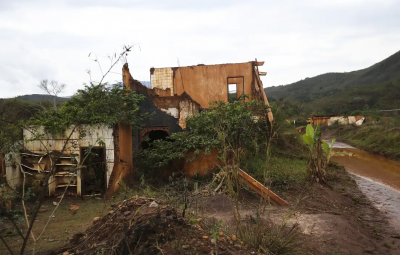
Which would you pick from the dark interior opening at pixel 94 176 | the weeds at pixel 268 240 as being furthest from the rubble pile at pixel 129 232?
the dark interior opening at pixel 94 176

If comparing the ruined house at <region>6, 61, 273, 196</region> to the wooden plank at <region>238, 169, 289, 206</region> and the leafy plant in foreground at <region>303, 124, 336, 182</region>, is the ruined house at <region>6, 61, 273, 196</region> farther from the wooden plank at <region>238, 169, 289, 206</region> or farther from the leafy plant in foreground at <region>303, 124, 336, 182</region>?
the leafy plant in foreground at <region>303, 124, 336, 182</region>

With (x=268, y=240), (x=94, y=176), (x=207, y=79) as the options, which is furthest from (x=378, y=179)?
(x=94, y=176)

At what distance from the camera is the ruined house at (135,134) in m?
8.59

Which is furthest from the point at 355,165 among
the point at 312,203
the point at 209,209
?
the point at 209,209

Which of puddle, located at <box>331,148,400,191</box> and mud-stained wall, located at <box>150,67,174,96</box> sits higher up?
mud-stained wall, located at <box>150,67,174,96</box>

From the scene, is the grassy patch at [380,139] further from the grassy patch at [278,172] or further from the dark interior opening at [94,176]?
the dark interior opening at [94,176]

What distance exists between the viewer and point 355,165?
665 inches

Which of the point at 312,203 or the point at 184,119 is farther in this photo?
the point at 184,119

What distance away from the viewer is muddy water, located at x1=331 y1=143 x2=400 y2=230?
931 centimetres

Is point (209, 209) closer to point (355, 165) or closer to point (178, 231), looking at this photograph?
point (178, 231)

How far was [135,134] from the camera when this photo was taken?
11094 mm

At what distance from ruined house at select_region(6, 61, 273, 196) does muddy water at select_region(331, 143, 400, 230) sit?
194 inches

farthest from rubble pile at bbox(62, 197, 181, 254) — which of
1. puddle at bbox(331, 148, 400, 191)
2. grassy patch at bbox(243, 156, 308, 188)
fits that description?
puddle at bbox(331, 148, 400, 191)

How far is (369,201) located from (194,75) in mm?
9339
